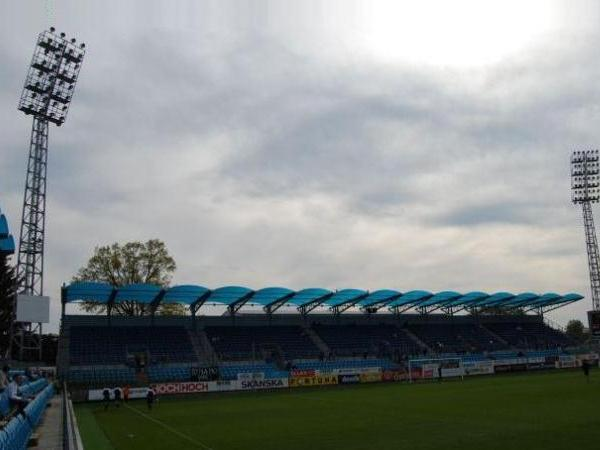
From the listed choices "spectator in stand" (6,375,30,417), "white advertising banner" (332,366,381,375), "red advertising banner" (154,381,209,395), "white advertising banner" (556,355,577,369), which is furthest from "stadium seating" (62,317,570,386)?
"spectator in stand" (6,375,30,417)

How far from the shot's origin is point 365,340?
74.1 m

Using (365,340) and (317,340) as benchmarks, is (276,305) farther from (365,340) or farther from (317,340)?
(365,340)

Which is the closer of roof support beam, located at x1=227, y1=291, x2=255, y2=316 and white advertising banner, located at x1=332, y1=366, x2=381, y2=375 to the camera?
white advertising banner, located at x1=332, y1=366, x2=381, y2=375

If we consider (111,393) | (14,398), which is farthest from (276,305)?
(14,398)

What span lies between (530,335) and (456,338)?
544 inches

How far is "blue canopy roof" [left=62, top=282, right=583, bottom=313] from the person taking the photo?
58153 millimetres

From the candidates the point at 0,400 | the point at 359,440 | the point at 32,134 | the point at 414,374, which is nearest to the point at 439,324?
the point at 414,374

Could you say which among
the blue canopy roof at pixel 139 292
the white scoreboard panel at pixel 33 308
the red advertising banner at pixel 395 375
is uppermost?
the blue canopy roof at pixel 139 292

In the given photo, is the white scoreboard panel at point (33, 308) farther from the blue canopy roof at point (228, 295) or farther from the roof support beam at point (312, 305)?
the roof support beam at point (312, 305)

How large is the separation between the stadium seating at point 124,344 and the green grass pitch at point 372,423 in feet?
64.7

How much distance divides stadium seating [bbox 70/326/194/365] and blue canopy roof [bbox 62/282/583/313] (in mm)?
3372

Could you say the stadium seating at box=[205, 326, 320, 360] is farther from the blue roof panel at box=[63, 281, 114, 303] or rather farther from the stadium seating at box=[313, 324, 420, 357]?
the blue roof panel at box=[63, 281, 114, 303]

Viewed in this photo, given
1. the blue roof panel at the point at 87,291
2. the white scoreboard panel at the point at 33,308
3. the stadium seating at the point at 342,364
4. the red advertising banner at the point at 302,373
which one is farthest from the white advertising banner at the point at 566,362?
the white scoreboard panel at the point at 33,308

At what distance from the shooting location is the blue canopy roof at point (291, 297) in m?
58.2
